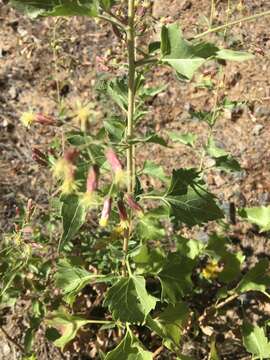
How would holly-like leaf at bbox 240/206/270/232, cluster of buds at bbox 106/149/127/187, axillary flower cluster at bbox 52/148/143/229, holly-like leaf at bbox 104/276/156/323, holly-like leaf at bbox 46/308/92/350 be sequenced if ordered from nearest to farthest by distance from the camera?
1. axillary flower cluster at bbox 52/148/143/229
2. cluster of buds at bbox 106/149/127/187
3. holly-like leaf at bbox 104/276/156/323
4. holly-like leaf at bbox 46/308/92/350
5. holly-like leaf at bbox 240/206/270/232

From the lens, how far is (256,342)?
286cm

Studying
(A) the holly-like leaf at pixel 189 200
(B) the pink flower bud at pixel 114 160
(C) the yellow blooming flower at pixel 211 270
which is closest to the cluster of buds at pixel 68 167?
(B) the pink flower bud at pixel 114 160

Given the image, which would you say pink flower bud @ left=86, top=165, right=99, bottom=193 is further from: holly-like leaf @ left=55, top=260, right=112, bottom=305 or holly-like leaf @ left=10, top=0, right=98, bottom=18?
holly-like leaf @ left=55, top=260, right=112, bottom=305

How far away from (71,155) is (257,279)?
1733mm

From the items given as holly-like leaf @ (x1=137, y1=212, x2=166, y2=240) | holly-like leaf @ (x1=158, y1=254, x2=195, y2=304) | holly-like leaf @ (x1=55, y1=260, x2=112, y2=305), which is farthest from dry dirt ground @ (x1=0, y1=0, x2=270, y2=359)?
holly-like leaf @ (x1=137, y1=212, x2=166, y2=240)

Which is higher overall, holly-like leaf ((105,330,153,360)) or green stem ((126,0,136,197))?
green stem ((126,0,136,197))

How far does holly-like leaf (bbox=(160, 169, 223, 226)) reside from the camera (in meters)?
2.32

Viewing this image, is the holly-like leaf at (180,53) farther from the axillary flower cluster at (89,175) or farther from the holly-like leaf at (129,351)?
the holly-like leaf at (129,351)

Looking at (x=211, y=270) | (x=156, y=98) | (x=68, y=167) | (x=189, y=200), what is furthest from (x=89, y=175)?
(x=156, y=98)

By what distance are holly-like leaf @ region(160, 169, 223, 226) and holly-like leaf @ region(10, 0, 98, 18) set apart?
878mm

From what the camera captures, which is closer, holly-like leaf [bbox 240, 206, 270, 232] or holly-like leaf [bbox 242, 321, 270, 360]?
holly-like leaf [bbox 242, 321, 270, 360]

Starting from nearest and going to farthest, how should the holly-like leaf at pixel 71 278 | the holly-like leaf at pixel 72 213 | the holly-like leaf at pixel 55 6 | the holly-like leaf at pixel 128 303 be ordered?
the holly-like leaf at pixel 55 6 → the holly-like leaf at pixel 72 213 → the holly-like leaf at pixel 128 303 → the holly-like leaf at pixel 71 278

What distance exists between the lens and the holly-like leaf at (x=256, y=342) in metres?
2.80

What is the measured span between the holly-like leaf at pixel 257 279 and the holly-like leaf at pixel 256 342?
0.73 ft
